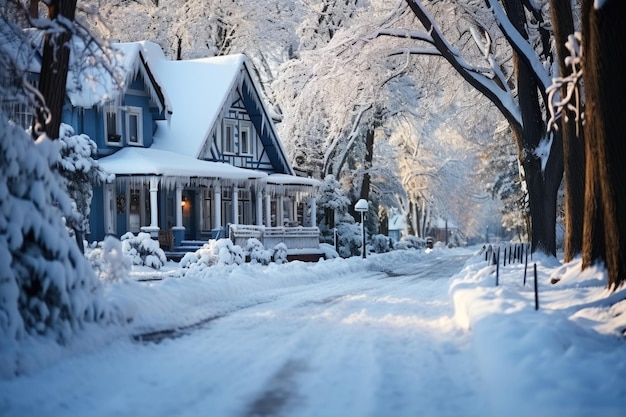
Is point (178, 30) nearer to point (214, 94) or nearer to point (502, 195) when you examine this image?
point (214, 94)

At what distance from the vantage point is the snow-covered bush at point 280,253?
3305cm

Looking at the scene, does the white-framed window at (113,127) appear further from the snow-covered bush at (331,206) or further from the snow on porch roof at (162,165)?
the snow-covered bush at (331,206)

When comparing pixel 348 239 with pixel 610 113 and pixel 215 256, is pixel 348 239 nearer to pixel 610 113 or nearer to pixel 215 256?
pixel 215 256

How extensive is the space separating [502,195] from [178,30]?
22801 mm

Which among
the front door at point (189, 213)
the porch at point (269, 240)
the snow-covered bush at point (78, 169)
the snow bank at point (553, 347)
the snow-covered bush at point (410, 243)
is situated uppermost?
the snow-covered bush at point (78, 169)

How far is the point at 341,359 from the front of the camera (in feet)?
30.1

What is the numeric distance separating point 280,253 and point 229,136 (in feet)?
30.9

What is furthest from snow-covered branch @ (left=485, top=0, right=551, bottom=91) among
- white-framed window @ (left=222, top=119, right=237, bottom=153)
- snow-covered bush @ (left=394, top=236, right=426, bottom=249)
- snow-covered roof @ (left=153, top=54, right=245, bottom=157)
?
snow-covered bush @ (left=394, top=236, right=426, bottom=249)

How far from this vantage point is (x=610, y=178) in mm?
10883

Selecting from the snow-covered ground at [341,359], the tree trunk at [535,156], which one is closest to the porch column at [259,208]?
the tree trunk at [535,156]

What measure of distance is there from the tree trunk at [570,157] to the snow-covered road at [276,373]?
679cm

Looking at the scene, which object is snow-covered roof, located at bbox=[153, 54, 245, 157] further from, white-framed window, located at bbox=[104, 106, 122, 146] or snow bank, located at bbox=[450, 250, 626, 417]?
snow bank, located at bbox=[450, 250, 626, 417]

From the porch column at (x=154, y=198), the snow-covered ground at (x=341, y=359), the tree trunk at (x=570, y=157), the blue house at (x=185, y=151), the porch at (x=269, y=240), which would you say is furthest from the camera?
the porch at (x=269, y=240)

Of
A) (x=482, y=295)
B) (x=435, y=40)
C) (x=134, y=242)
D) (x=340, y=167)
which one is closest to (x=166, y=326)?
(x=482, y=295)
